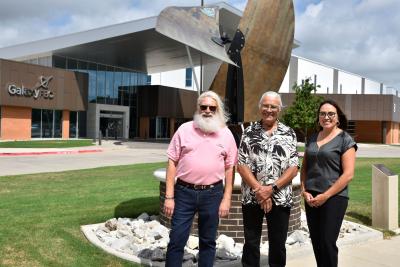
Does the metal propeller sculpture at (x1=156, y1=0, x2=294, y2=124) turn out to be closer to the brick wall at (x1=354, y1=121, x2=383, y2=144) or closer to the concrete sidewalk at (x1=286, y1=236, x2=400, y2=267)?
the concrete sidewalk at (x1=286, y1=236, x2=400, y2=267)

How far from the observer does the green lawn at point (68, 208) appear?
5.03 m

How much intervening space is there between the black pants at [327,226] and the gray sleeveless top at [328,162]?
0.10 m

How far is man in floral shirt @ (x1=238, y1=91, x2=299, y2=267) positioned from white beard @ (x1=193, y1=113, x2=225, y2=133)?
284mm

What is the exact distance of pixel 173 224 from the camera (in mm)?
3822

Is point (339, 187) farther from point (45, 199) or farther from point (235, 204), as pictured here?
point (45, 199)

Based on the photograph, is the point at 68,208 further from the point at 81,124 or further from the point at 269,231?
the point at 81,124

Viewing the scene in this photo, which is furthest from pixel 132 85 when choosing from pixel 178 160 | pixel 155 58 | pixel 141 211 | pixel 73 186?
pixel 178 160

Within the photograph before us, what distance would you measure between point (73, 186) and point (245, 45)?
575cm

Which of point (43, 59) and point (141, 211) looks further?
point (43, 59)

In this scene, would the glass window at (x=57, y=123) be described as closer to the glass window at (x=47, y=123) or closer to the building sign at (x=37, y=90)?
A: the glass window at (x=47, y=123)

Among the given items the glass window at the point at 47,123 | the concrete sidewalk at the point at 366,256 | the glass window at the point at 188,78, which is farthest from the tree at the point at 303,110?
the concrete sidewalk at the point at 366,256

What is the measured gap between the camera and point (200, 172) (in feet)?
12.1

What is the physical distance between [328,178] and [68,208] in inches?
206

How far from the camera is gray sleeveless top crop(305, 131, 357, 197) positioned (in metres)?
3.76
